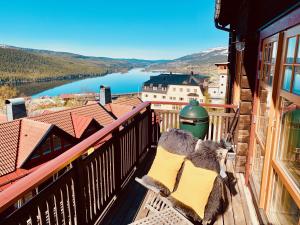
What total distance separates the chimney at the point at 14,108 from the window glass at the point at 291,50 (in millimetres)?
13621

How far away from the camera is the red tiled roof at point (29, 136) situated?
11.0 m

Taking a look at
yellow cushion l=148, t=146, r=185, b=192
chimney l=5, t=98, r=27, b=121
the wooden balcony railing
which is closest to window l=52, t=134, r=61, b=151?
chimney l=5, t=98, r=27, b=121

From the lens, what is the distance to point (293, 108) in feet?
5.44

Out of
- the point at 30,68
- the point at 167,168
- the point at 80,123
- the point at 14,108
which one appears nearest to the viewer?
the point at 167,168

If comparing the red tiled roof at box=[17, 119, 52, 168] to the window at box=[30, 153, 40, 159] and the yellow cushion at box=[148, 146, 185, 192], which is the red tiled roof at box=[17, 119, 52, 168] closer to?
the window at box=[30, 153, 40, 159]

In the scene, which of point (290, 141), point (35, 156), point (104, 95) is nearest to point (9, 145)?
point (35, 156)

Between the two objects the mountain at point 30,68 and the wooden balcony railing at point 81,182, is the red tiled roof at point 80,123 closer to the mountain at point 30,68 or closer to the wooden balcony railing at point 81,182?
the wooden balcony railing at point 81,182

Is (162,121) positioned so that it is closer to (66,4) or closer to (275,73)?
(275,73)

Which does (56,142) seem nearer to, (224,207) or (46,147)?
(46,147)

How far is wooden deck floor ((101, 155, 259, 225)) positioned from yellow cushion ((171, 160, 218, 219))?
44 cm

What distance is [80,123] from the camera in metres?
14.2

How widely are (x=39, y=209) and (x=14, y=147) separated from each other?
38.3 feet

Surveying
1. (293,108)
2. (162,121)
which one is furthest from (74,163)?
(162,121)

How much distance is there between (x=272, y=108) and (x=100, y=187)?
1.88m
